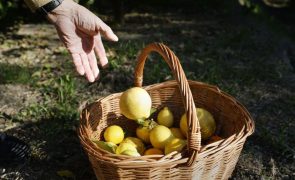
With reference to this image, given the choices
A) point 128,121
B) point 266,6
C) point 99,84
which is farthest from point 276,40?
point 128,121

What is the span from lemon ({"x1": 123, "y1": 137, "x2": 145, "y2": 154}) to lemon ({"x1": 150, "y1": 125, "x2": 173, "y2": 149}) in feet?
0.26

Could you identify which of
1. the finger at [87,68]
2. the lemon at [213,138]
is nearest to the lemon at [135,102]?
the finger at [87,68]

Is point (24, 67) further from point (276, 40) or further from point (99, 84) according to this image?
point (276, 40)

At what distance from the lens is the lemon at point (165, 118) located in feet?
9.02

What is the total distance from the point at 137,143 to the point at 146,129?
0.10m

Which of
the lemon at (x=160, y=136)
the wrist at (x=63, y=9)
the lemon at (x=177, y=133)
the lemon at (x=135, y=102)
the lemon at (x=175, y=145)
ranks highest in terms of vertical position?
the wrist at (x=63, y=9)

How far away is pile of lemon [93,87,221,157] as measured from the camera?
2.39m

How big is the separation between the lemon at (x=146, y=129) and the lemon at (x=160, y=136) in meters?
0.11

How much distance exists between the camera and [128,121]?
2830mm

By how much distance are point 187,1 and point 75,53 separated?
3418mm

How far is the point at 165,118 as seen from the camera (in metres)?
2.75

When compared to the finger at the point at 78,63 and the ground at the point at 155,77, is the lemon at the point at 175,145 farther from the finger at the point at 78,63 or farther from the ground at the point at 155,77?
the finger at the point at 78,63

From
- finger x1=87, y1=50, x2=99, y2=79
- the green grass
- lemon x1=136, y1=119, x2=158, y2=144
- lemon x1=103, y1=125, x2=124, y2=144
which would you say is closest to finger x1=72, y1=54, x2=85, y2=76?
finger x1=87, y1=50, x2=99, y2=79

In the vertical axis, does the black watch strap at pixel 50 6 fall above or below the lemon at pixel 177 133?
above
